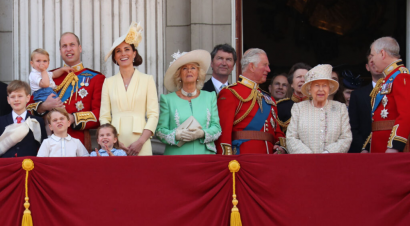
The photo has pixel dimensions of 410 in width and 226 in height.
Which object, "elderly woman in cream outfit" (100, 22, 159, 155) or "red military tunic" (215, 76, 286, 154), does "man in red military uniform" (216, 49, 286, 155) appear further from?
"elderly woman in cream outfit" (100, 22, 159, 155)

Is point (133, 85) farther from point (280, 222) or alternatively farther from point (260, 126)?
point (280, 222)

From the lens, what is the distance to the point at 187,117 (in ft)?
19.4

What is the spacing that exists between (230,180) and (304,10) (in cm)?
624

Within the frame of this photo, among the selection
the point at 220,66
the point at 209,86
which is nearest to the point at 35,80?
the point at 209,86

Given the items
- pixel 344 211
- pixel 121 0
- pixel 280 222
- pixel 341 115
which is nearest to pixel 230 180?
pixel 280 222

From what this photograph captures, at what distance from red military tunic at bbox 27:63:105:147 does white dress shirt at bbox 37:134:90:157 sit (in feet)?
1.17

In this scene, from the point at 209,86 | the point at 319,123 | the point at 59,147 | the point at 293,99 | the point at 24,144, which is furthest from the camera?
the point at 209,86

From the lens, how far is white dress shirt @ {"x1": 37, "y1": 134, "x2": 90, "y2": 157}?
18.0ft

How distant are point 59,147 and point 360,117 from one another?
2.77 meters

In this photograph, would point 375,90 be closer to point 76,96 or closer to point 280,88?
point 280,88

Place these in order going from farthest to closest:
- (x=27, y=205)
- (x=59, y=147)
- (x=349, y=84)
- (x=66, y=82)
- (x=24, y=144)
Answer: (x=349, y=84), (x=66, y=82), (x=24, y=144), (x=59, y=147), (x=27, y=205)

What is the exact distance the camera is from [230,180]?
5.09 m

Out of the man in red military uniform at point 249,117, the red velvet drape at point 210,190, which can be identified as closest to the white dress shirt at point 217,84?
the man in red military uniform at point 249,117

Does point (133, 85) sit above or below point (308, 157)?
above
